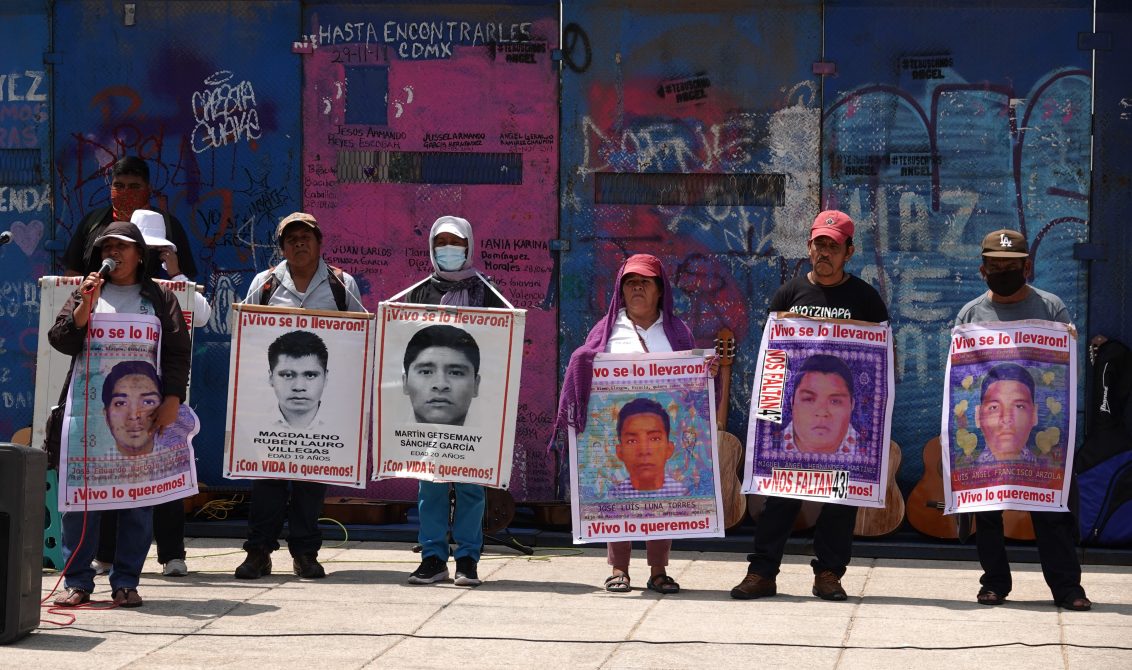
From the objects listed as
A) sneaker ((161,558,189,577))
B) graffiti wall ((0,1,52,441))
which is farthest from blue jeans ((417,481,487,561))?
graffiti wall ((0,1,52,441))

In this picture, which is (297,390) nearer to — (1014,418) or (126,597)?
(126,597)

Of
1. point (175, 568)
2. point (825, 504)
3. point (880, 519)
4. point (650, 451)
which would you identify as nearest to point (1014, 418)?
point (825, 504)

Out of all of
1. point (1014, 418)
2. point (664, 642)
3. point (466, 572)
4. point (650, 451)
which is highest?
point (1014, 418)

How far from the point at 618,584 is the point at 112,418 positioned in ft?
8.72

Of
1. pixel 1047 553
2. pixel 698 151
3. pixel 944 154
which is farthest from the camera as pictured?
pixel 698 151

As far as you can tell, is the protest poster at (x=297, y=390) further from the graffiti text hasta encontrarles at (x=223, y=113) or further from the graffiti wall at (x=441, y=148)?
the graffiti text hasta encontrarles at (x=223, y=113)

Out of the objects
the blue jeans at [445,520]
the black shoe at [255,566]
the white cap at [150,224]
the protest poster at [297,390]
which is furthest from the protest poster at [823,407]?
the white cap at [150,224]

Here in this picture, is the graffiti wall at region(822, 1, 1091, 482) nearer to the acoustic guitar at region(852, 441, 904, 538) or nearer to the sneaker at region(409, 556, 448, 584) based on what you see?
the acoustic guitar at region(852, 441, 904, 538)

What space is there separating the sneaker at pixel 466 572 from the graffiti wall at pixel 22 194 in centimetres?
387

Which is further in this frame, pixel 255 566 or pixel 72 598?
pixel 255 566

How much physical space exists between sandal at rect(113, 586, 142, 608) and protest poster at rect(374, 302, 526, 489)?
143 cm

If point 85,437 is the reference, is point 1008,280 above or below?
above

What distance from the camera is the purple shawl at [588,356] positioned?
927cm

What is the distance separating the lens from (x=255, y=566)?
31.1 ft
